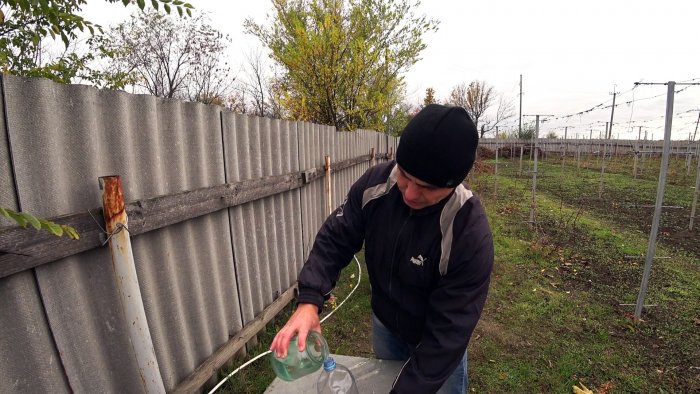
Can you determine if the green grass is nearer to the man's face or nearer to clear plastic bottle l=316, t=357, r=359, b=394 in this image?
clear plastic bottle l=316, t=357, r=359, b=394

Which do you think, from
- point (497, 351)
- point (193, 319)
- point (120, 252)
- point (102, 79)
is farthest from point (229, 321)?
point (102, 79)

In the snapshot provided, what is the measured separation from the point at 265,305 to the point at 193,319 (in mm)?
1096

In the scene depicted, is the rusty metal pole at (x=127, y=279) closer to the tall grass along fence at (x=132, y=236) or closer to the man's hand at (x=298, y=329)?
the tall grass along fence at (x=132, y=236)

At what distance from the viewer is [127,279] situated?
181 centimetres

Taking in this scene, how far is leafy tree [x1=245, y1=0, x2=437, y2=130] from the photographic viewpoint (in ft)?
28.1

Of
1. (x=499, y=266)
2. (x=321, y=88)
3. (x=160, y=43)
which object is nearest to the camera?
(x=499, y=266)

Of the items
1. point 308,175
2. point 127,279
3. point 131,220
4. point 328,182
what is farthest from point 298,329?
point 328,182

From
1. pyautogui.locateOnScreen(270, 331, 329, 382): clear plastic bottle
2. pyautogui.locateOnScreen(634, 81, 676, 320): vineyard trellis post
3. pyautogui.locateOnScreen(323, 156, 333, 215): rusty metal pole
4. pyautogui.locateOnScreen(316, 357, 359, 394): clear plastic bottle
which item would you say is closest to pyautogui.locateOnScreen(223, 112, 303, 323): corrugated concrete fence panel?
pyautogui.locateOnScreen(323, 156, 333, 215): rusty metal pole

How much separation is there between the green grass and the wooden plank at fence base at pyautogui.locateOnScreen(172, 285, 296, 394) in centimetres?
23

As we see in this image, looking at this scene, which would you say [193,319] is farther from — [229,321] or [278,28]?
[278,28]

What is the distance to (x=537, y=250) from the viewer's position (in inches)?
250

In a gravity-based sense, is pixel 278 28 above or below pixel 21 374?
above

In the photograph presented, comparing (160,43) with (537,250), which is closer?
(537,250)

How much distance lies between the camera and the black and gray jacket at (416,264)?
1.38m
